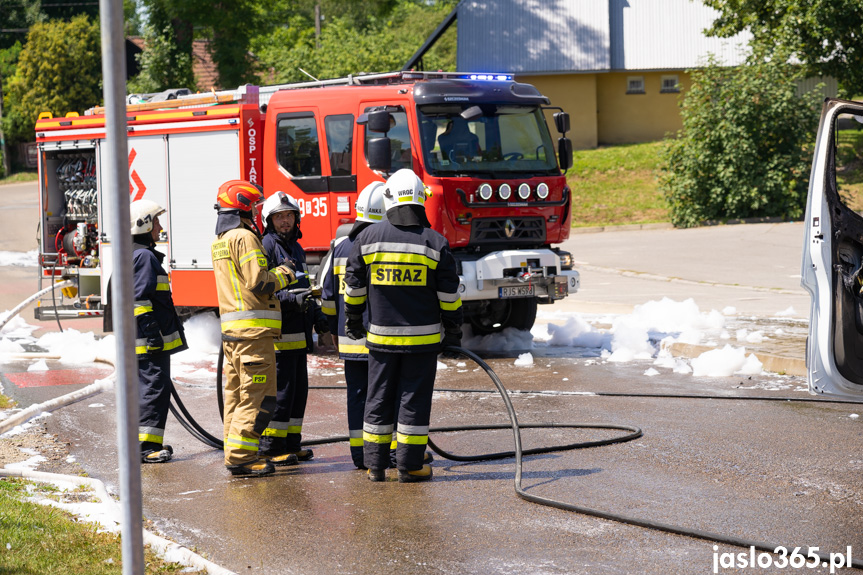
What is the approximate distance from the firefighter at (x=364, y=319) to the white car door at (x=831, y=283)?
270cm

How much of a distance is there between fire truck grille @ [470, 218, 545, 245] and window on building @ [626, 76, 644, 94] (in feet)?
88.9

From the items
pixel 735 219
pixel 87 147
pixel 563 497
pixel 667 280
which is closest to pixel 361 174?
pixel 87 147

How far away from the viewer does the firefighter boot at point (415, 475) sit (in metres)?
6.28

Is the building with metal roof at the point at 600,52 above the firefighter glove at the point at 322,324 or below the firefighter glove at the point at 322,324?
above

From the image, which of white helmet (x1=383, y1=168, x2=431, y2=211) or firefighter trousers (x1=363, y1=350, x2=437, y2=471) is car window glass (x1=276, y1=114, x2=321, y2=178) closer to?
white helmet (x1=383, y1=168, x2=431, y2=211)

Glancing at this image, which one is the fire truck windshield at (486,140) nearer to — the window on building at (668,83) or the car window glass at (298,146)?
the car window glass at (298,146)

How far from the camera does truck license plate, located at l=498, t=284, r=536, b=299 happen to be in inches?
421

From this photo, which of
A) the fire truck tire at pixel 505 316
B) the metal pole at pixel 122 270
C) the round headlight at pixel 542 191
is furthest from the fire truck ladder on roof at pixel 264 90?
the metal pole at pixel 122 270

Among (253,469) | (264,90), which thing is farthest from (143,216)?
(264,90)

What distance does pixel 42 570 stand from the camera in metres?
4.63

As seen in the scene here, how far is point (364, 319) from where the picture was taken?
659 centimetres

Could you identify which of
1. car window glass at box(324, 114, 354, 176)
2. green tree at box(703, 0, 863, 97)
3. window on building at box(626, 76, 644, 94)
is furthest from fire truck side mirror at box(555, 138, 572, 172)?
window on building at box(626, 76, 644, 94)

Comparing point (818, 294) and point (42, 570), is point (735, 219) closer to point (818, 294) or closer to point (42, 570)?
point (818, 294)

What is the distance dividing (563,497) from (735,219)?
20259mm
